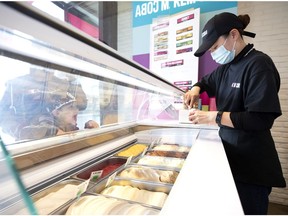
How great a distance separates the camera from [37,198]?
845 millimetres

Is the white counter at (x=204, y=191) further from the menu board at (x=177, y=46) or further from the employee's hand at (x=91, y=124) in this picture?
the menu board at (x=177, y=46)

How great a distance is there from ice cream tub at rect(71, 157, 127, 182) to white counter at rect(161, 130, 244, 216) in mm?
471

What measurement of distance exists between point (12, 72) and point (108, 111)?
114 centimetres

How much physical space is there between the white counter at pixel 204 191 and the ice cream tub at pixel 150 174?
12cm

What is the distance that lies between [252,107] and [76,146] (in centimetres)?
119

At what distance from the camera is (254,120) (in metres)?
1.21

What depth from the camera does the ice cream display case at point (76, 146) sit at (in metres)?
0.51

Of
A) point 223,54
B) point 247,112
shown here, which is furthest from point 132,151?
point 223,54

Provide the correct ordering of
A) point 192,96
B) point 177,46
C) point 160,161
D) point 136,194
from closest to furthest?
point 136,194 → point 160,161 → point 192,96 → point 177,46

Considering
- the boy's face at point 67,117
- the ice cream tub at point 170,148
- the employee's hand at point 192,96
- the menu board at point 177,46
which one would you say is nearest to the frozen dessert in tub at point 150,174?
the ice cream tub at point 170,148

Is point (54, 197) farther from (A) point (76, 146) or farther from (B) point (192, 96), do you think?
(B) point (192, 96)

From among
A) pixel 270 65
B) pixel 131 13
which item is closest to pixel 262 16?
pixel 270 65

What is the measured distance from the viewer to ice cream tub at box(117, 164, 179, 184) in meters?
1.12

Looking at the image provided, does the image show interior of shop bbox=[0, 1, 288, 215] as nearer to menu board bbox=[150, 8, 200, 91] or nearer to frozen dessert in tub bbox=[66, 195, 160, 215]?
frozen dessert in tub bbox=[66, 195, 160, 215]
